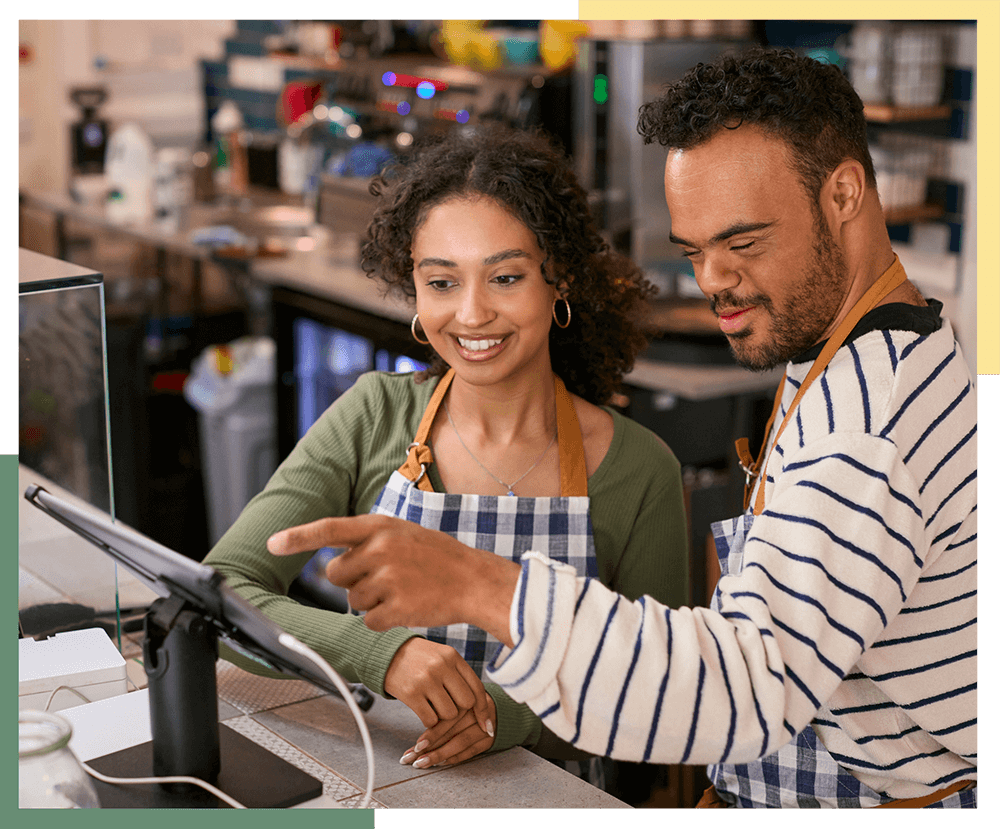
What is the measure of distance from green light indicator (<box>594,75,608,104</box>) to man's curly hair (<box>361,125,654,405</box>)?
1454mm

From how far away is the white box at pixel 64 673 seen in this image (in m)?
1.10

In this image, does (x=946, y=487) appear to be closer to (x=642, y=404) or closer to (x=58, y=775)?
(x=58, y=775)

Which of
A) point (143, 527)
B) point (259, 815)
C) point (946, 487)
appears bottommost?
point (143, 527)

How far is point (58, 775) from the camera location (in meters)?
0.85

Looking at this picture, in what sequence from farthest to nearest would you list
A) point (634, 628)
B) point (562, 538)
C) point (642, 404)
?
point (642, 404)
point (562, 538)
point (634, 628)

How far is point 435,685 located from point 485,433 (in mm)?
328

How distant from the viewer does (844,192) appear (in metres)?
0.92

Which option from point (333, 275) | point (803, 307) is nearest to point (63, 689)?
point (803, 307)

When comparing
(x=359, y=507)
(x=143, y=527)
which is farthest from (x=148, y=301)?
(x=359, y=507)

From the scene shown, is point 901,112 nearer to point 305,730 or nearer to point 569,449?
point 569,449

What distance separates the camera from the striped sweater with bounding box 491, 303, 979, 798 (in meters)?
0.76

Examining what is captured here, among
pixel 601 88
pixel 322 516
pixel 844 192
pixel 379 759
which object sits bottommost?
pixel 379 759

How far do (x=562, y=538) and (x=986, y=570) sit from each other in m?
0.46

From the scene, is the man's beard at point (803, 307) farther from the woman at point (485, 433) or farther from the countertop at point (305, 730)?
the countertop at point (305, 730)
